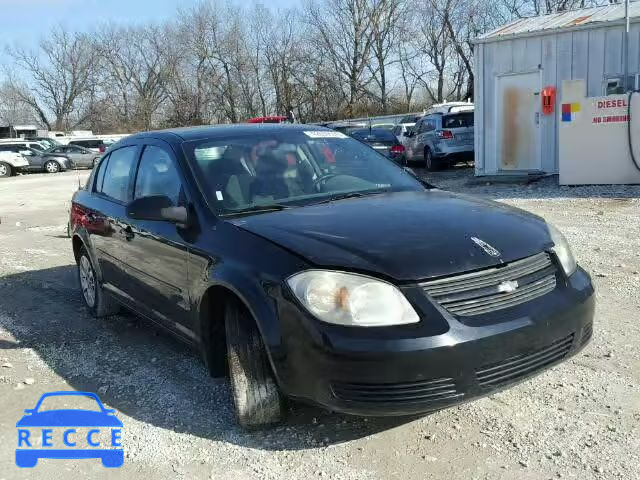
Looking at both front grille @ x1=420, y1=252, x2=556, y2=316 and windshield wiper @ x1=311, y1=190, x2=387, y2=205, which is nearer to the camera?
front grille @ x1=420, y1=252, x2=556, y2=316

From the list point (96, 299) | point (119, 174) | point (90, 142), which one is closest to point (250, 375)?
point (119, 174)

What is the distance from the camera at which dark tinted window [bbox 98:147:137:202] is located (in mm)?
4809

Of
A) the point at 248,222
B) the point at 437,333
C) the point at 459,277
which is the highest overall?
the point at 248,222

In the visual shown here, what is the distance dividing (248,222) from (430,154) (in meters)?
15.8

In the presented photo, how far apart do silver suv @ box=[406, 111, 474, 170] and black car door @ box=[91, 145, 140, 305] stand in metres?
14.0

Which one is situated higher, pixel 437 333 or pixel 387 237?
pixel 387 237

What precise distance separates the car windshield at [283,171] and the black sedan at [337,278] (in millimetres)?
12

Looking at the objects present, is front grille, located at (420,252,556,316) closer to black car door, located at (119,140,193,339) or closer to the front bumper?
the front bumper

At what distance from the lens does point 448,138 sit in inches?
717

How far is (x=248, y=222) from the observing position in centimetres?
349

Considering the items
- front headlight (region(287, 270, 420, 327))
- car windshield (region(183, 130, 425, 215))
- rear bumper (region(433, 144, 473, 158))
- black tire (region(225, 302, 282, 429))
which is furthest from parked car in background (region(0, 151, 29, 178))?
front headlight (region(287, 270, 420, 327))

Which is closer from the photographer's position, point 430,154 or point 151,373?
point 151,373

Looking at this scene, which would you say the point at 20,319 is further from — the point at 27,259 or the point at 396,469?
the point at 396,469

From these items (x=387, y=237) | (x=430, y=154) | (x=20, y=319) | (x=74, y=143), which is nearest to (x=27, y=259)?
(x=20, y=319)
